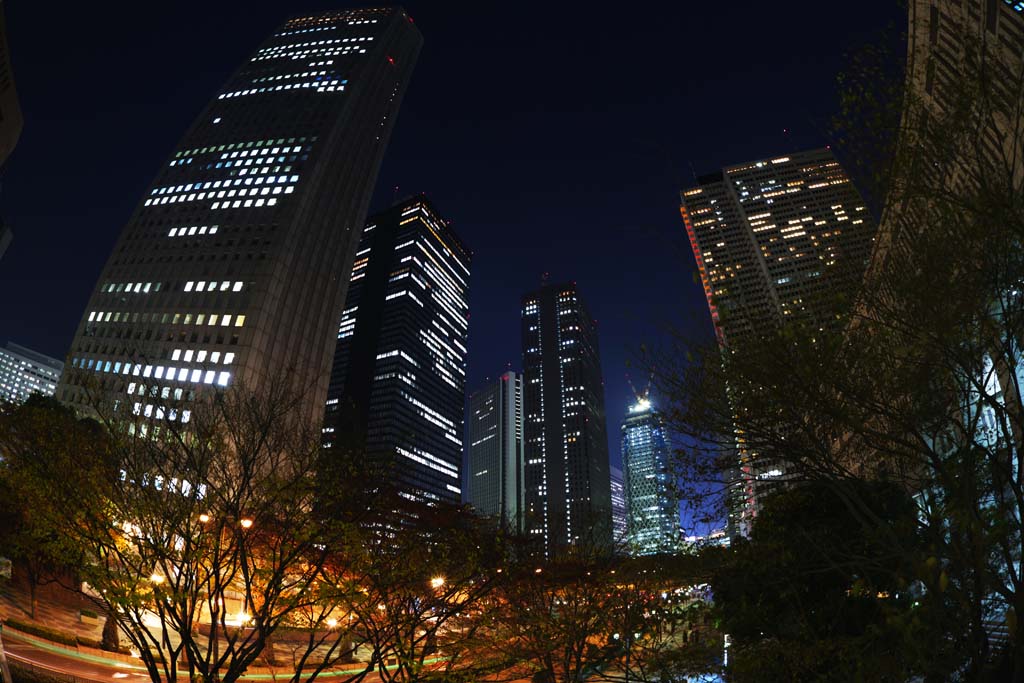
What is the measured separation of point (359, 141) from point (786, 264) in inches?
3858

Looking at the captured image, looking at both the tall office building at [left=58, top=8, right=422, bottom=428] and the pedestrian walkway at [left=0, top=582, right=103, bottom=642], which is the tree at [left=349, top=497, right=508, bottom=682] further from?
the tall office building at [left=58, top=8, right=422, bottom=428]

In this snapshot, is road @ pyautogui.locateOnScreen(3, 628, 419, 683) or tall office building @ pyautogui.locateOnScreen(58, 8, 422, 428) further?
tall office building @ pyautogui.locateOnScreen(58, 8, 422, 428)

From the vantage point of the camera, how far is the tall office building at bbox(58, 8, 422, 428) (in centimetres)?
7406

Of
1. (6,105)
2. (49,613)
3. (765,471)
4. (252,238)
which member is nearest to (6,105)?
(6,105)

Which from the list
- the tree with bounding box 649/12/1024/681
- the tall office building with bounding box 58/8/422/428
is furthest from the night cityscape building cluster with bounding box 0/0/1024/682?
the tall office building with bounding box 58/8/422/428

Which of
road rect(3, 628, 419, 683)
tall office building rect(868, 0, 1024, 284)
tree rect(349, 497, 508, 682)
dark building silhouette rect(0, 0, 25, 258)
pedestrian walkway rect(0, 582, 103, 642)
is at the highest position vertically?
dark building silhouette rect(0, 0, 25, 258)

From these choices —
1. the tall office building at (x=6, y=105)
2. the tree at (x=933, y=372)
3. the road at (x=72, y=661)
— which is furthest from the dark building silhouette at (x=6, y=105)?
the tree at (x=933, y=372)

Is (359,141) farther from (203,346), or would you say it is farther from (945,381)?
(945,381)

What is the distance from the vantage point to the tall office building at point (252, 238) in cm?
7406

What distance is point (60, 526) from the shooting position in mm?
12766

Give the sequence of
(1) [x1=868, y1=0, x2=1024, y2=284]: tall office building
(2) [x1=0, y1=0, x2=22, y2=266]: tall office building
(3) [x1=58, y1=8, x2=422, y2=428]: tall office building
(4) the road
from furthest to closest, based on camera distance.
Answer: (3) [x1=58, y1=8, x2=422, y2=428]: tall office building
(2) [x1=0, y1=0, x2=22, y2=266]: tall office building
(4) the road
(1) [x1=868, y1=0, x2=1024, y2=284]: tall office building

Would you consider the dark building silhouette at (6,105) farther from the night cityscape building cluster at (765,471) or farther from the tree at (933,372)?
the tree at (933,372)

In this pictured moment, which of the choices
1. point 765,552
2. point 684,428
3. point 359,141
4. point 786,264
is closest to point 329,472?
point 684,428

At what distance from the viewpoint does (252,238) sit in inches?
3179
